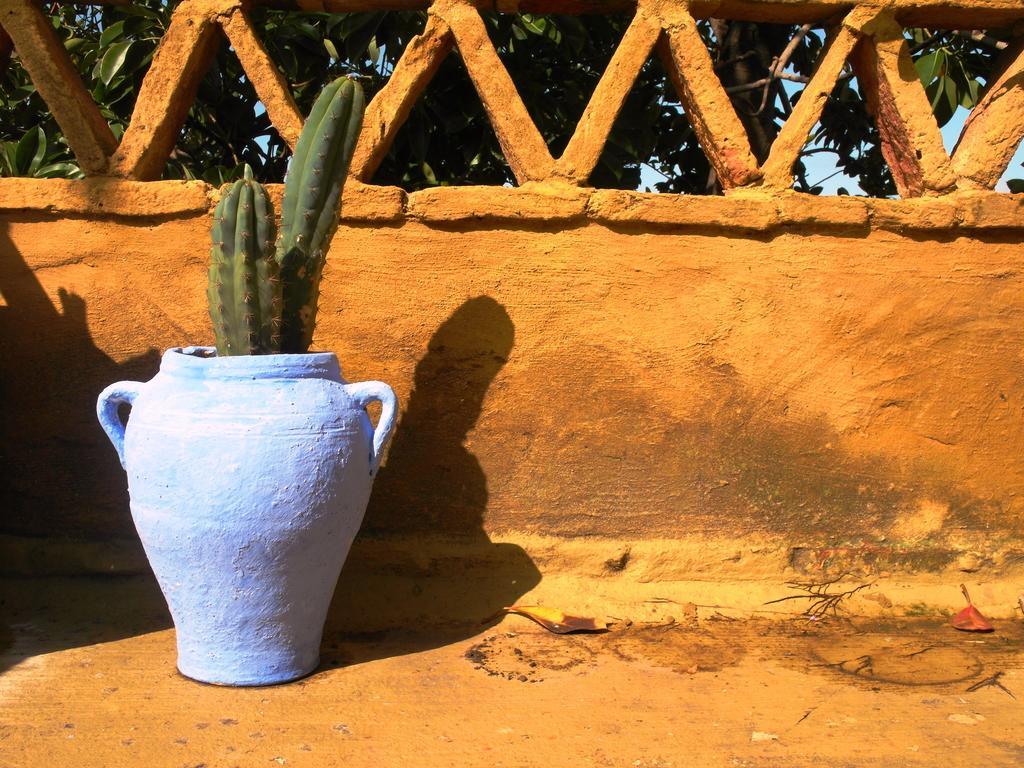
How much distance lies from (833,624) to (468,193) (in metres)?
1.71

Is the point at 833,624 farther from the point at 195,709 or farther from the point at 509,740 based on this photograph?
the point at 195,709

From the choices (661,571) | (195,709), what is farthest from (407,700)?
(661,571)

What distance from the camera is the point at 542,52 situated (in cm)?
436

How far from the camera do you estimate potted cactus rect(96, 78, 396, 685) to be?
2393 mm

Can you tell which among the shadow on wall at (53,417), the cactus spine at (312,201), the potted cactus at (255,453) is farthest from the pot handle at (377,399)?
the shadow on wall at (53,417)

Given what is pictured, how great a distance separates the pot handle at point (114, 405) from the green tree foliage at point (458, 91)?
4.51 ft

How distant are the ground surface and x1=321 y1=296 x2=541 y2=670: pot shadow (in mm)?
141

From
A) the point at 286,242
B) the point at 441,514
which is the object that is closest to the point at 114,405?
the point at 286,242

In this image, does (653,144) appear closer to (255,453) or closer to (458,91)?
(458,91)

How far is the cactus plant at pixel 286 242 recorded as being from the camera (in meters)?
2.50

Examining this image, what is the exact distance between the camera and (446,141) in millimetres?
4309

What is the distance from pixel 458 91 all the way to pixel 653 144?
2.98ft

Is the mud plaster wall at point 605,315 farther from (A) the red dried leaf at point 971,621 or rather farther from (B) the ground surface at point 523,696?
(B) the ground surface at point 523,696

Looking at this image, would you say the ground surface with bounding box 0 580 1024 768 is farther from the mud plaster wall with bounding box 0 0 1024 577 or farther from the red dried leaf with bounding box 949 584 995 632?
the mud plaster wall with bounding box 0 0 1024 577
